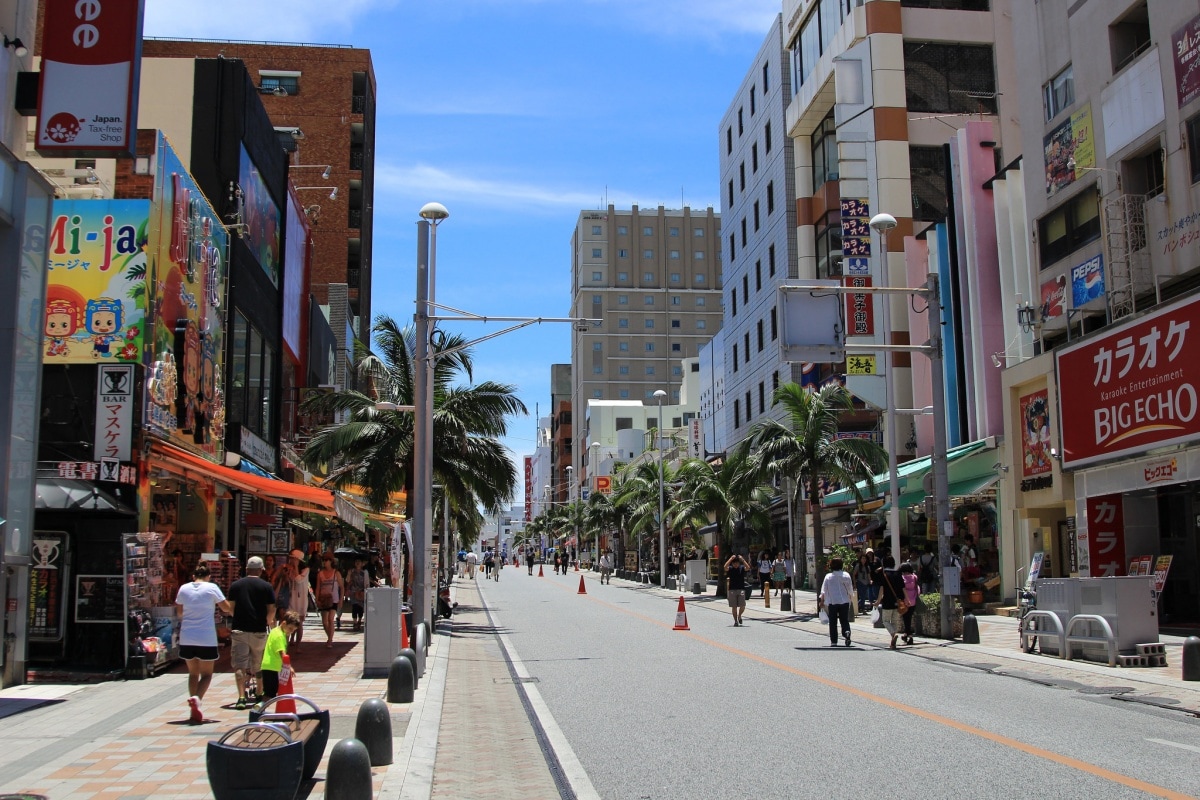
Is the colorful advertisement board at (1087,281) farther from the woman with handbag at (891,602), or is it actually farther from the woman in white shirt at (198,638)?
the woman in white shirt at (198,638)

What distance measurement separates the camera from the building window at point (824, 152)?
1805 inches

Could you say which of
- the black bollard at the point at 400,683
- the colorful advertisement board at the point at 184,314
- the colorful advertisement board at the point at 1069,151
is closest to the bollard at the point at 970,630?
the colorful advertisement board at the point at 1069,151

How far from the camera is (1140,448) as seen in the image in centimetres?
2295

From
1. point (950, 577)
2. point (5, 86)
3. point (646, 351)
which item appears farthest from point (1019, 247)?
point (646, 351)

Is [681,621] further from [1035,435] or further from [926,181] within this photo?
[926,181]

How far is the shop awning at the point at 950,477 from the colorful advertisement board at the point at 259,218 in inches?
723

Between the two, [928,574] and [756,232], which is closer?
[928,574]

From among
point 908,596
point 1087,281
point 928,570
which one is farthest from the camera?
point 1087,281

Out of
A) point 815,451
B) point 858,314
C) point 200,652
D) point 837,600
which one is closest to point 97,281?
point 200,652

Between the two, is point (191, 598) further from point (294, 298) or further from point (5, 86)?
point (294, 298)

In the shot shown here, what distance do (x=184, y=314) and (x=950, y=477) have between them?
22711 millimetres

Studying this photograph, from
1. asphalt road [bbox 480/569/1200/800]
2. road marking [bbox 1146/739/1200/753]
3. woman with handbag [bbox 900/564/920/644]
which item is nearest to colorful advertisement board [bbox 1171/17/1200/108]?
woman with handbag [bbox 900/564/920/644]

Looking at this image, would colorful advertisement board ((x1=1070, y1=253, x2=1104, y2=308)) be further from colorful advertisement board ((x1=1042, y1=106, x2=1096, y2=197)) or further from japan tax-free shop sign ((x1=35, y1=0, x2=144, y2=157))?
japan tax-free shop sign ((x1=35, y1=0, x2=144, y2=157))

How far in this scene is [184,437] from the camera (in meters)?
19.9
